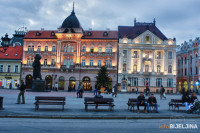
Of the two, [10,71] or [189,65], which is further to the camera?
[189,65]

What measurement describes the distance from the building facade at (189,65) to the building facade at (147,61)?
8.09 m

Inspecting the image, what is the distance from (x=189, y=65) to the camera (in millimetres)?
60812

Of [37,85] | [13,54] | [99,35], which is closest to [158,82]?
[99,35]

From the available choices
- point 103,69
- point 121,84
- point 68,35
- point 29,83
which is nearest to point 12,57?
point 29,83

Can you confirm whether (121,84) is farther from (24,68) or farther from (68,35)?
(24,68)

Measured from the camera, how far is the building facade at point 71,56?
5162 centimetres

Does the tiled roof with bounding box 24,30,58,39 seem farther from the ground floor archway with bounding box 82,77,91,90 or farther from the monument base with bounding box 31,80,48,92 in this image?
the monument base with bounding box 31,80,48,92

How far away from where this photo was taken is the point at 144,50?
53188 millimetres

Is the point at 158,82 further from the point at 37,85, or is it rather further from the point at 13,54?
the point at 13,54

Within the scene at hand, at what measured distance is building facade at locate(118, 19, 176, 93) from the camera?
52.0 meters

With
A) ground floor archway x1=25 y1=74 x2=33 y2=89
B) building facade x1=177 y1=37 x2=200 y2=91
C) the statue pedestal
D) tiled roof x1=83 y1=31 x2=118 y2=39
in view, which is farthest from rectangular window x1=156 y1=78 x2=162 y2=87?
ground floor archway x1=25 y1=74 x2=33 y2=89

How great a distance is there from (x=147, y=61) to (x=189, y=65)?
16291 mm

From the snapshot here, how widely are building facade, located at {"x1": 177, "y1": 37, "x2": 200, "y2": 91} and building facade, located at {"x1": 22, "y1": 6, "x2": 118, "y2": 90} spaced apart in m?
22.2

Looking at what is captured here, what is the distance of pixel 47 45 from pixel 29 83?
10400 millimetres
